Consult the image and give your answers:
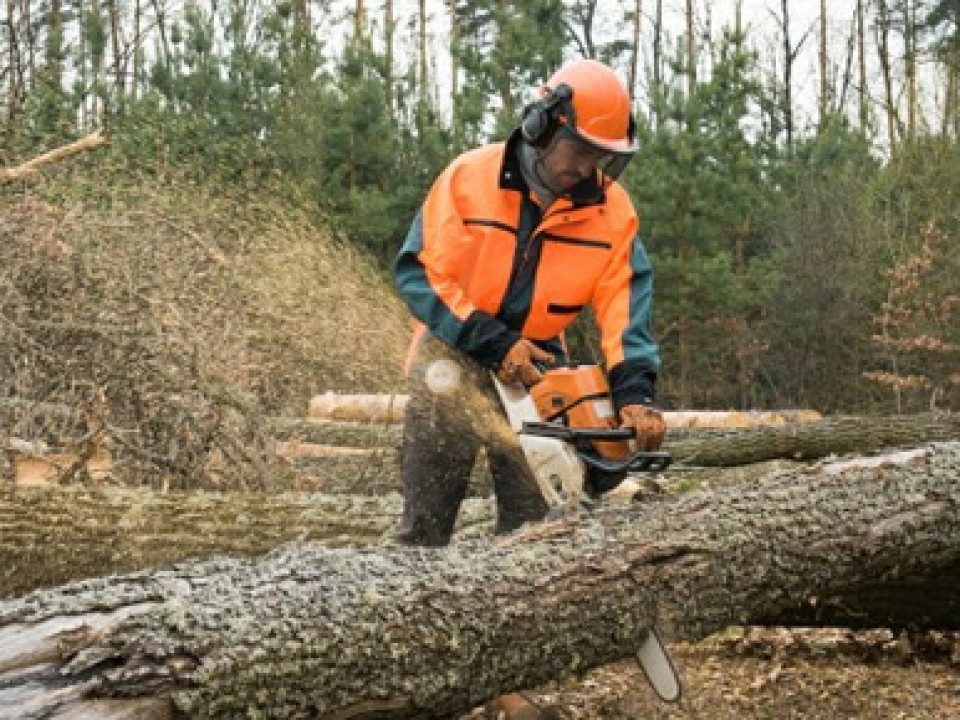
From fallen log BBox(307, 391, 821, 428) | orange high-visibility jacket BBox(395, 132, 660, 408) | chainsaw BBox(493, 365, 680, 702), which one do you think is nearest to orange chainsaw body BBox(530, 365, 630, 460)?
chainsaw BBox(493, 365, 680, 702)

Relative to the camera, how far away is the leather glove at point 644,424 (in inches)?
136

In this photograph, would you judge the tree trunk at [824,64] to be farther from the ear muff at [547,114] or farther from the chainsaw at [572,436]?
the chainsaw at [572,436]

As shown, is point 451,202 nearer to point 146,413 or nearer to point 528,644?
point 528,644

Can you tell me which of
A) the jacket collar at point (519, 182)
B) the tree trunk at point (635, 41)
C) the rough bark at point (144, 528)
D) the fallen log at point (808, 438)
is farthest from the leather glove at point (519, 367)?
the tree trunk at point (635, 41)

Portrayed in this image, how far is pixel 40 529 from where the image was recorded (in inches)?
185

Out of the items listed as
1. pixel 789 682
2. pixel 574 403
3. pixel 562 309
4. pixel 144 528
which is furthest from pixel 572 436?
pixel 144 528

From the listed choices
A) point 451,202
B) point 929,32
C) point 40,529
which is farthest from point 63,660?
point 929,32

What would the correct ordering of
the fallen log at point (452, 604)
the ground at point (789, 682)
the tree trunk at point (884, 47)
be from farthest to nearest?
the tree trunk at point (884, 47)
the ground at point (789, 682)
the fallen log at point (452, 604)

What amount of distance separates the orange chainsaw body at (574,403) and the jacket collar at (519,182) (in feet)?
1.77

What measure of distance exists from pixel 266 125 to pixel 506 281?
37.7 feet

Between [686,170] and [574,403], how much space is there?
1179cm

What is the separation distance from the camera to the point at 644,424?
3.47 meters

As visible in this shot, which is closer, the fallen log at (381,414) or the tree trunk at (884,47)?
the fallen log at (381,414)

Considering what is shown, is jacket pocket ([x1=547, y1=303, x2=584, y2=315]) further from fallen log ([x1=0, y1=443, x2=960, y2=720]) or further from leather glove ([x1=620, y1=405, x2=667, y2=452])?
fallen log ([x1=0, y1=443, x2=960, y2=720])
